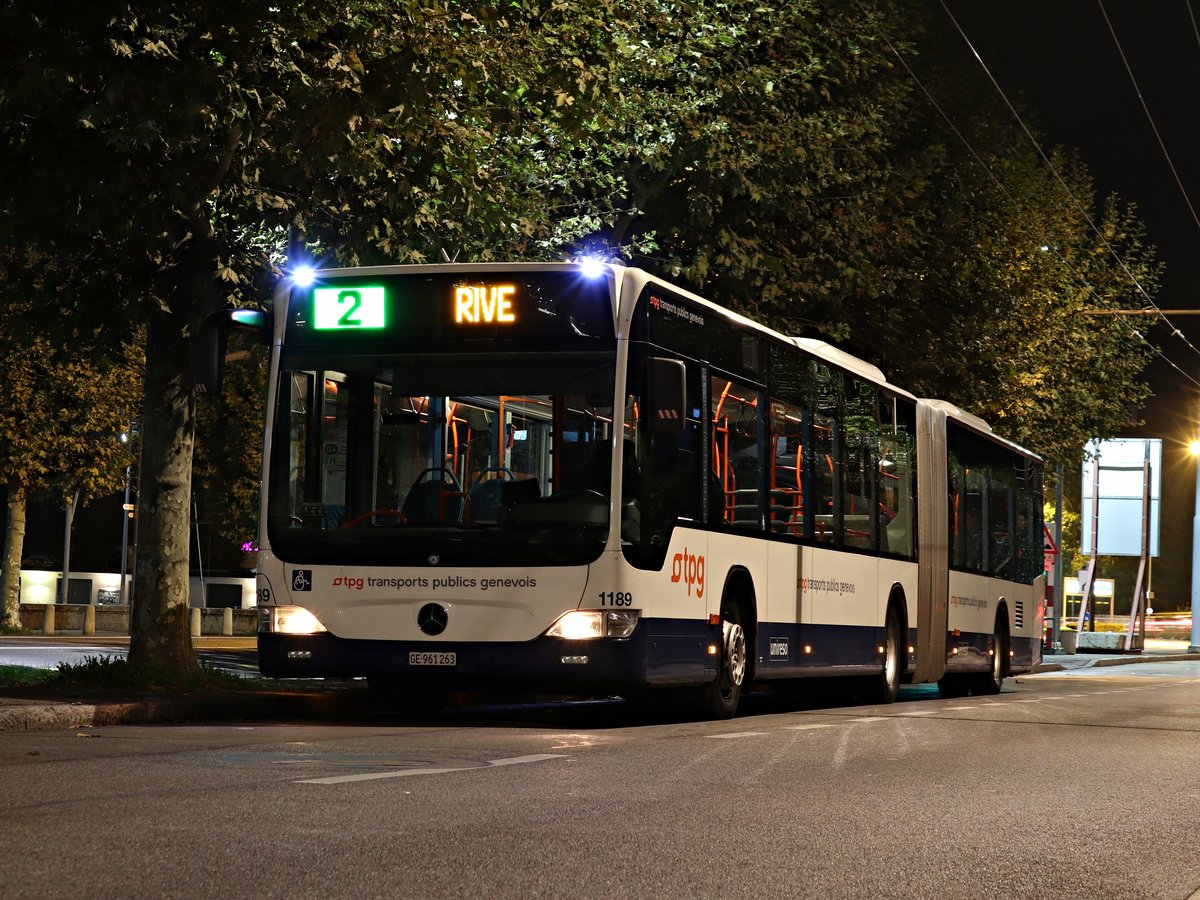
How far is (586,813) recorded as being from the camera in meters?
8.29

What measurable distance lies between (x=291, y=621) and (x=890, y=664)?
8.68 metres

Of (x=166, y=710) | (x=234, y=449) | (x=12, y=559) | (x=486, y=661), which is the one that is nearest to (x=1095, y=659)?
(x=234, y=449)

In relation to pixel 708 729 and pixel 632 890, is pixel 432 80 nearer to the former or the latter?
pixel 708 729

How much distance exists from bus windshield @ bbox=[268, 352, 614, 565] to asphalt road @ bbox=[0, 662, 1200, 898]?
1340mm

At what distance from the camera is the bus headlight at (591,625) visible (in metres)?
14.1

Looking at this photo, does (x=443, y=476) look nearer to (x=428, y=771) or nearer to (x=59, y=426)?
(x=428, y=771)

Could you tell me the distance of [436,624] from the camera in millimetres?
14344

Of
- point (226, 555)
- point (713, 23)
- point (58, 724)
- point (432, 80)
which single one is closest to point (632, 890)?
point (58, 724)

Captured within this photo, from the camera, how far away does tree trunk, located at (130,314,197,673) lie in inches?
671

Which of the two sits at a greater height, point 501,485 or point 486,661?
point 501,485

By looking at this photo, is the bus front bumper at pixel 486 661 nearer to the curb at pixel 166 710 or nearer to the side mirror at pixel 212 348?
the curb at pixel 166 710

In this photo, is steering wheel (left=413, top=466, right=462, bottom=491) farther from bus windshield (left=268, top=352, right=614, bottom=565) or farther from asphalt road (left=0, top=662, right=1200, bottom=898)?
asphalt road (left=0, top=662, right=1200, bottom=898)

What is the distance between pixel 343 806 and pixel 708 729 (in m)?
6.74

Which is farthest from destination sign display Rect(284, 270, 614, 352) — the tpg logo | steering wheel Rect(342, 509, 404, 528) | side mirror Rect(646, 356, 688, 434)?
the tpg logo
